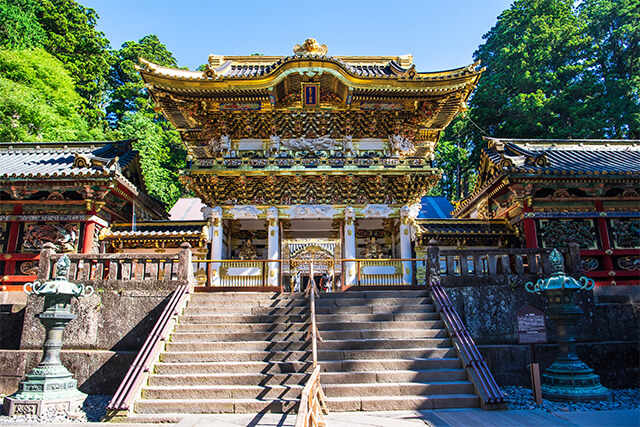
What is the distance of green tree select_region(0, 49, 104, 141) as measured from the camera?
20.8m

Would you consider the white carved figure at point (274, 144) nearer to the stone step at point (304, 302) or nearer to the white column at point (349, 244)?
the white column at point (349, 244)

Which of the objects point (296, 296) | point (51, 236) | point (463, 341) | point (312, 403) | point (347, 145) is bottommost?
point (312, 403)

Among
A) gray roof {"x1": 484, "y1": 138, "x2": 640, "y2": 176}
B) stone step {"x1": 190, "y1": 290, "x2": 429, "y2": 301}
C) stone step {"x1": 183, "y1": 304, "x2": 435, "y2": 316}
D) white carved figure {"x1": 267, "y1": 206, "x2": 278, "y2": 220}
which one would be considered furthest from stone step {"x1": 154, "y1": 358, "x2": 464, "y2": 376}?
gray roof {"x1": 484, "y1": 138, "x2": 640, "y2": 176}

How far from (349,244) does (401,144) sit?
433cm

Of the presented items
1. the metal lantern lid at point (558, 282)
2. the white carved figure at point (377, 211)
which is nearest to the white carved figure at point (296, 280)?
the white carved figure at point (377, 211)

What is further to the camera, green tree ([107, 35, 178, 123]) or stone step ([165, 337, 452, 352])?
green tree ([107, 35, 178, 123])

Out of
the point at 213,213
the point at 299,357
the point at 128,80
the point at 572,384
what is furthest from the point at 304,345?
the point at 128,80

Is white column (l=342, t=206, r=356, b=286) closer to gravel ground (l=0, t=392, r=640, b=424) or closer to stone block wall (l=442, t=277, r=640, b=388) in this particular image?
stone block wall (l=442, t=277, r=640, b=388)

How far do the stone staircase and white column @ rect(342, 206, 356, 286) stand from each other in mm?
3149

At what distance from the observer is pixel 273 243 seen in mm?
13672

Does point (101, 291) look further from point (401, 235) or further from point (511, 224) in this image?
point (511, 224)

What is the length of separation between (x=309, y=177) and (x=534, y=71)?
78.1 ft

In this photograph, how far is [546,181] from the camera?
12.8m

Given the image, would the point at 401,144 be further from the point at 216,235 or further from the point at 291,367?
the point at 291,367
